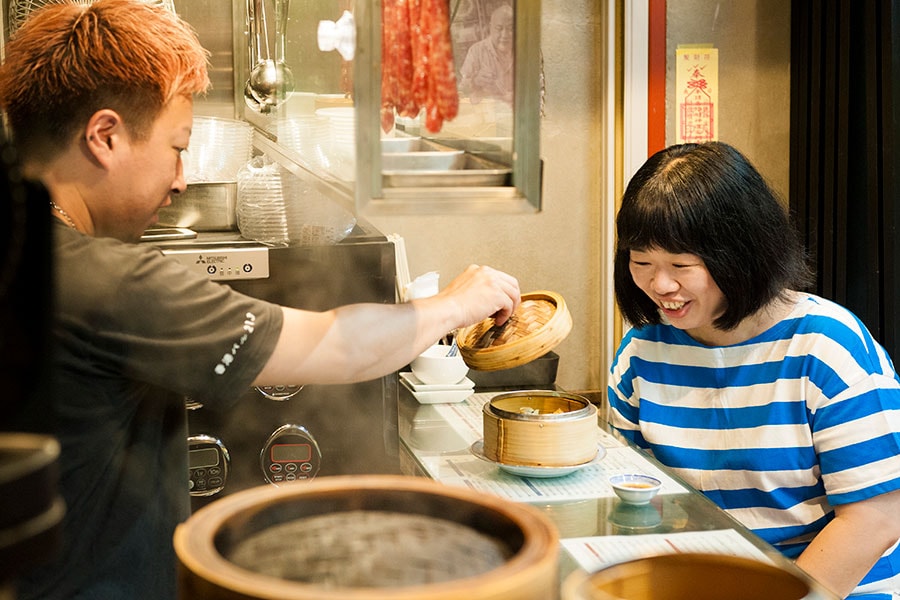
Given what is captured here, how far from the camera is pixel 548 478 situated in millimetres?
2021

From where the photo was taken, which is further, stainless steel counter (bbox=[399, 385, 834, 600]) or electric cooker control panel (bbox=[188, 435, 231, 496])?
electric cooker control panel (bbox=[188, 435, 231, 496])

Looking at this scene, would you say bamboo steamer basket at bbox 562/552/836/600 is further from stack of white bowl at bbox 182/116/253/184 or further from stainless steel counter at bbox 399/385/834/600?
stack of white bowl at bbox 182/116/253/184

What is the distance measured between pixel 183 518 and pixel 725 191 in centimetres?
139

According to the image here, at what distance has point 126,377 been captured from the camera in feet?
4.42

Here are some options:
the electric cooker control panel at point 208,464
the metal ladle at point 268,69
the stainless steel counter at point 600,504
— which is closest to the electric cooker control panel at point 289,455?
the electric cooker control panel at point 208,464

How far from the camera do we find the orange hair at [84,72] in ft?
4.29

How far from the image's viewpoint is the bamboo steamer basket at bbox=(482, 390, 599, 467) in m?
1.97

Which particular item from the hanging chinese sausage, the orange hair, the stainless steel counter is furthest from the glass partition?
the stainless steel counter

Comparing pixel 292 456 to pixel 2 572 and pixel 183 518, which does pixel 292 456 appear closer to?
pixel 183 518

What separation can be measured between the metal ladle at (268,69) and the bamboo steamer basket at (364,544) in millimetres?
1493

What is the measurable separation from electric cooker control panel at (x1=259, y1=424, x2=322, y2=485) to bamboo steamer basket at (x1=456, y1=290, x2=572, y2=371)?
664 mm

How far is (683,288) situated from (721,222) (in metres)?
0.18

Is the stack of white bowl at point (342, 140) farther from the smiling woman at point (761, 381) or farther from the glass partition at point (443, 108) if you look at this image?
the smiling woman at point (761, 381)

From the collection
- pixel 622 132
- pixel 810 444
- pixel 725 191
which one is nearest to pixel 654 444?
pixel 810 444
